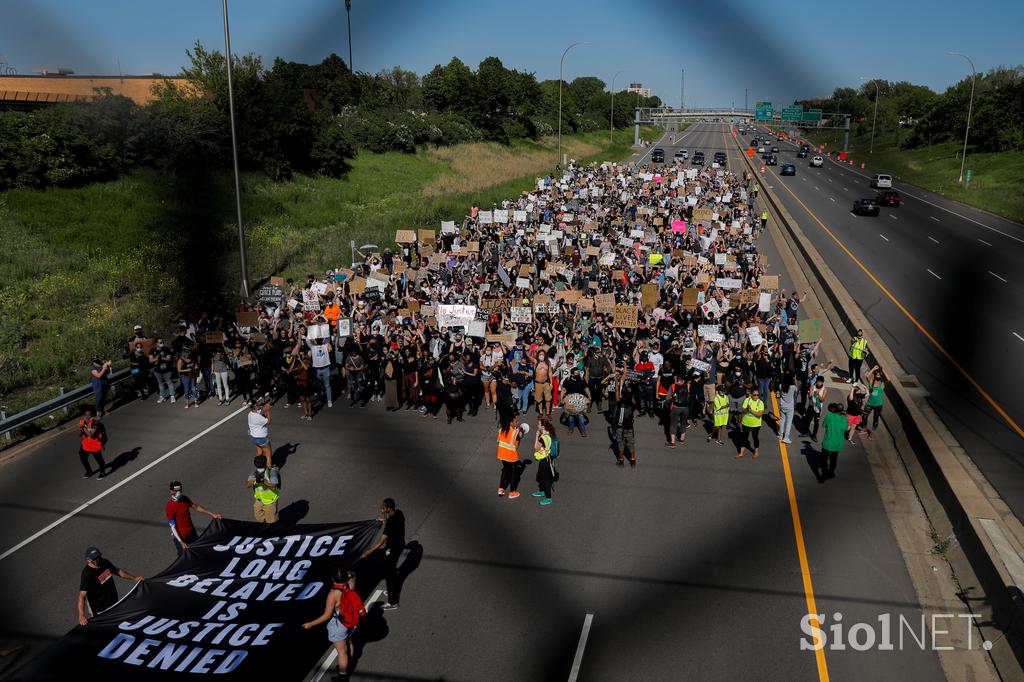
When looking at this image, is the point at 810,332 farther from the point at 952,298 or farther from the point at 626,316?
the point at 952,298

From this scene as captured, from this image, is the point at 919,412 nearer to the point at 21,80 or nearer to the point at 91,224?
the point at 91,224

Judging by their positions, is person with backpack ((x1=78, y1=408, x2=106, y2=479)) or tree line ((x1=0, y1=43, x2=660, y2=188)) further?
tree line ((x1=0, y1=43, x2=660, y2=188))

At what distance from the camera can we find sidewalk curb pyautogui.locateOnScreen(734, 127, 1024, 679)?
7.96 m

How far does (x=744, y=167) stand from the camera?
238ft

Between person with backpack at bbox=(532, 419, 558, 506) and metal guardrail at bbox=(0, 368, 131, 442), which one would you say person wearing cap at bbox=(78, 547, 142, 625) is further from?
metal guardrail at bbox=(0, 368, 131, 442)

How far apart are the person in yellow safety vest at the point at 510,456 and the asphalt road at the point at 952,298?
24.3 feet

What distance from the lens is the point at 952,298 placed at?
85.7ft

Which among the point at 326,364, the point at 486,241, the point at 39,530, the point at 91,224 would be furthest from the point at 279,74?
the point at 39,530

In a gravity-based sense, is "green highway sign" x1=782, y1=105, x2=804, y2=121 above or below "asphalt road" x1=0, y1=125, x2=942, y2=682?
above

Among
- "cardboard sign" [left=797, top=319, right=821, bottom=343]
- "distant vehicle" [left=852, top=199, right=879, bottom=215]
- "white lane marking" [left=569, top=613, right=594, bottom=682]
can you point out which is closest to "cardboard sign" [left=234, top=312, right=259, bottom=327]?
"cardboard sign" [left=797, top=319, right=821, bottom=343]

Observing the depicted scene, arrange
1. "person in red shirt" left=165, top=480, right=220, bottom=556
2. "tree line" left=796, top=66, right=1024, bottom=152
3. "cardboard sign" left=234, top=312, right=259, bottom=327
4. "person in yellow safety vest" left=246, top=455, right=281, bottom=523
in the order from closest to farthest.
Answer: "person in red shirt" left=165, top=480, right=220, bottom=556 < "person in yellow safety vest" left=246, top=455, right=281, bottom=523 < "cardboard sign" left=234, top=312, right=259, bottom=327 < "tree line" left=796, top=66, right=1024, bottom=152

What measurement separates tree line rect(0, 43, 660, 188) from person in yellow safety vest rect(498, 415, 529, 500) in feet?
21.5

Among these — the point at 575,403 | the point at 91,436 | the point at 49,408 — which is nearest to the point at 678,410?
the point at 575,403

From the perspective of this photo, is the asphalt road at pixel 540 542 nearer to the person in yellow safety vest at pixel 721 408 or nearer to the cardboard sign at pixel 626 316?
the person in yellow safety vest at pixel 721 408
